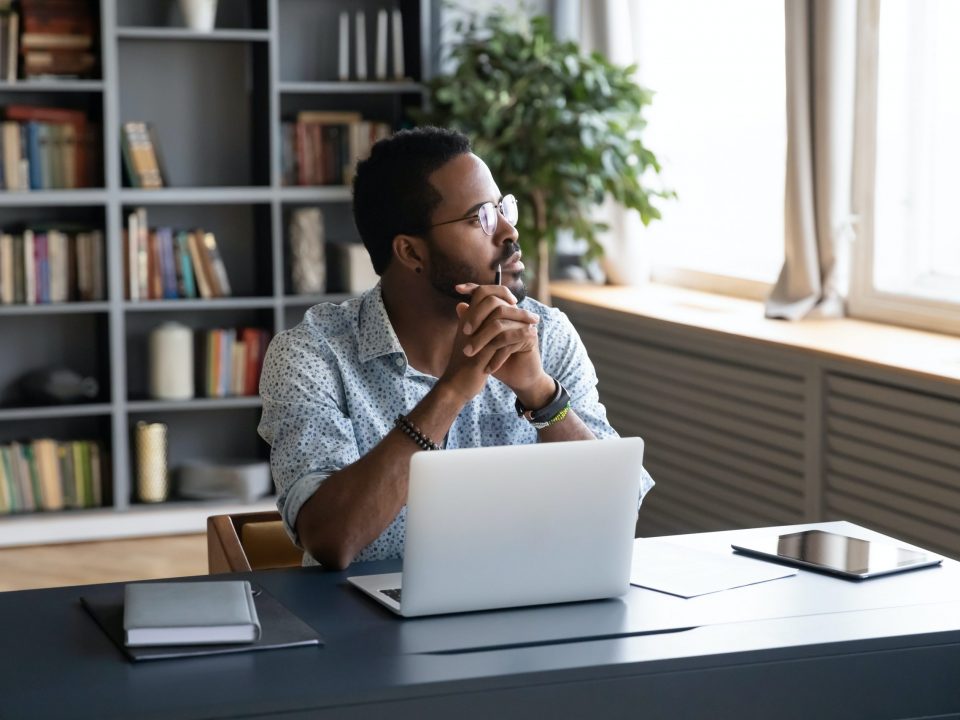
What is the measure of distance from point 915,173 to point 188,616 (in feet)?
9.28

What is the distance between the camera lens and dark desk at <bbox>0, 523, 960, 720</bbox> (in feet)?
4.71

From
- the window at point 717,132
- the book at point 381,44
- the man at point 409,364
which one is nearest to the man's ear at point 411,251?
the man at point 409,364

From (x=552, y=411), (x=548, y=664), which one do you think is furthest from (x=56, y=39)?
(x=548, y=664)

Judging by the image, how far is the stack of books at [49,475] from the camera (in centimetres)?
468

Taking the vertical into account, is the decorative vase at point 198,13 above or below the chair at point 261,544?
above

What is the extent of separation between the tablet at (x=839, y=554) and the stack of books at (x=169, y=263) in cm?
312

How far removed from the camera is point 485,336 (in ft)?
6.51

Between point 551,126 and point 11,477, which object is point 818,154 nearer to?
point 551,126

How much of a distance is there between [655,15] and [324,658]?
12.9 ft

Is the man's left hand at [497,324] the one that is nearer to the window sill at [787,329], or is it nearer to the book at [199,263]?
the window sill at [787,329]

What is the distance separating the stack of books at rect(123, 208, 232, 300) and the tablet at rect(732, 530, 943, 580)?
312 centimetres

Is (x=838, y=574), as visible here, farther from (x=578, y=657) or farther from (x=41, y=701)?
(x=41, y=701)

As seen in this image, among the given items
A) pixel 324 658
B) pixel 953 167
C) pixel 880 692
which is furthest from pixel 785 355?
pixel 324 658

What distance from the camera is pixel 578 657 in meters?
1.54
